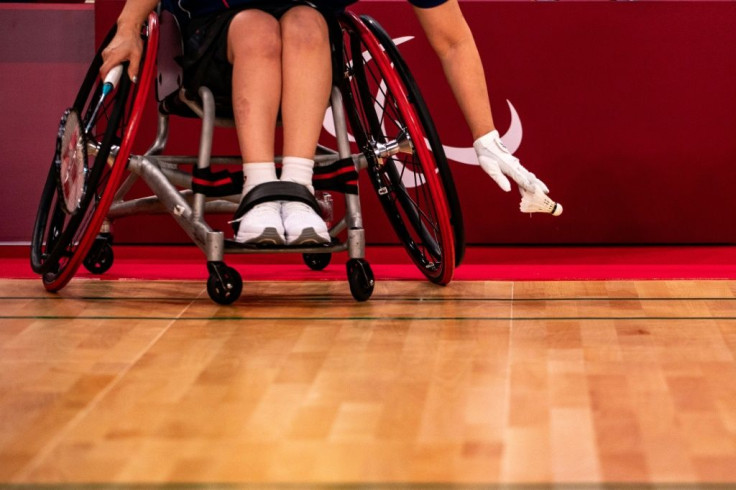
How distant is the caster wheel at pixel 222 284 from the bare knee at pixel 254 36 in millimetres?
421

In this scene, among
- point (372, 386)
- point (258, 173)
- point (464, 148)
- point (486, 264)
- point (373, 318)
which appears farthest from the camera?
point (464, 148)

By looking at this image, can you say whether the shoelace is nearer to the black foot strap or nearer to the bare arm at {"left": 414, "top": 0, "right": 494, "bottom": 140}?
the black foot strap

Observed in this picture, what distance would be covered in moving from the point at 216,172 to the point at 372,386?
88cm

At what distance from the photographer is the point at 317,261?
2908 mm

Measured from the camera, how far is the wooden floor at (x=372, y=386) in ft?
4.52

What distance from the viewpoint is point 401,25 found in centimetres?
325

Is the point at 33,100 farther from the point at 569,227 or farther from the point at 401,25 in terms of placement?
the point at 569,227

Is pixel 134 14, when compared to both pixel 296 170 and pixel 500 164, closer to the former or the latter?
pixel 296 170

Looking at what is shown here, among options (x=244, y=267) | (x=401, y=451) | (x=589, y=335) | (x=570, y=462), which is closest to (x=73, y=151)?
(x=244, y=267)

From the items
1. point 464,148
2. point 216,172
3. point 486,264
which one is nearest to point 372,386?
point 216,172

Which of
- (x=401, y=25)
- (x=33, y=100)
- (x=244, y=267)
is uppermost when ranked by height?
(x=401, y=25)

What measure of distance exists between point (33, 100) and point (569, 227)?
5.14ft

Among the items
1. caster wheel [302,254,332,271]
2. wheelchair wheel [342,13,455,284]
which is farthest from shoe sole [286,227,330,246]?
caster wheel [302,254,332,271]

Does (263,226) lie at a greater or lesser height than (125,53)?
lesser
